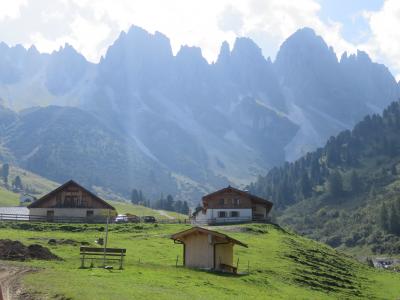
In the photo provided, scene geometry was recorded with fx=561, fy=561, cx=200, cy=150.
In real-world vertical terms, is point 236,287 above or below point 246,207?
below

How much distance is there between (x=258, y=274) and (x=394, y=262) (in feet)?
371

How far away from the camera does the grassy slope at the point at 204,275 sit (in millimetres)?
31422

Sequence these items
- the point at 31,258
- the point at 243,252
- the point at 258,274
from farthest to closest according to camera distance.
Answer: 1. the point at 243,252
2. the point at 258,274
3. the point at 31,258

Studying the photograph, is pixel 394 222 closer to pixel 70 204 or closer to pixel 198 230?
pixel 70 204

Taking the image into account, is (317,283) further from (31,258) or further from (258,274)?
(31,258)

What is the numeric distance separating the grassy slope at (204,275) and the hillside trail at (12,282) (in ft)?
2.08

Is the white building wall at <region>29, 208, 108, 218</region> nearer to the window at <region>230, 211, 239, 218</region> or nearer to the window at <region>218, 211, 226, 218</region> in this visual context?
the window at <region>218, 211, 226, 218</region>

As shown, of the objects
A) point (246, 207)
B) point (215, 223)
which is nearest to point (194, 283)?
point (215, 223)

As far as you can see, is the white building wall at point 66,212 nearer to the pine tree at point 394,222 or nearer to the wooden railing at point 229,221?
the wooden railing at point 229,221

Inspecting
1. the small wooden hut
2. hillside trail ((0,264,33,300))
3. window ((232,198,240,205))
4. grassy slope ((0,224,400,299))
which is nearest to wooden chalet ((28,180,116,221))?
grassy slope ((0,224,400,299))

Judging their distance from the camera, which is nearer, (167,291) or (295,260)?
(167,291)

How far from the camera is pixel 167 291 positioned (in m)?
32.2

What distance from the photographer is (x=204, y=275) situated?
1690 inches

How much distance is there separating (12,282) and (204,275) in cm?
1565
